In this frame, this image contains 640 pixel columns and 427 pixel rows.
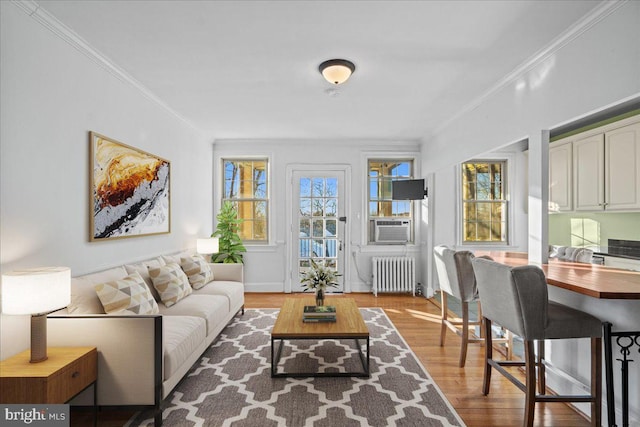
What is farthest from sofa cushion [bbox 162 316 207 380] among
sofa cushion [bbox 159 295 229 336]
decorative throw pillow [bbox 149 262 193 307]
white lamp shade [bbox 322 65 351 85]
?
white lamp shade [bbox 322 65 351 85]

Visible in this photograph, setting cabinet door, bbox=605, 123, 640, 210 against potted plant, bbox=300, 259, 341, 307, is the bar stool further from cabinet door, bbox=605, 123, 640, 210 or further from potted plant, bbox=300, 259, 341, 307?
cabinet door, bbox=605, 123, 640, 210

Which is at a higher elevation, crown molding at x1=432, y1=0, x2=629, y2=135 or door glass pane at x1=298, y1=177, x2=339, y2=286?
crown molding at x1=432, y1=0, x2=629, y2=135

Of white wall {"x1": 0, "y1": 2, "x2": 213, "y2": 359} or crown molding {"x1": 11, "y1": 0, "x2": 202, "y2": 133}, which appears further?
crown molding {"x1": 11, "y1": 0, "x2": 202, "y2": 133}

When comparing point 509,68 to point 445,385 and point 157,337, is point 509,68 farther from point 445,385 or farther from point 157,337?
point 157,337

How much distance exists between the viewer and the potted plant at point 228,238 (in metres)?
5.32

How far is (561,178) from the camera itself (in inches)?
184

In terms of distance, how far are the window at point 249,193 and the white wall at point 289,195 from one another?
0.53ft

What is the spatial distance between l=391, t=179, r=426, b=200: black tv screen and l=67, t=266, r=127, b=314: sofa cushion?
4.34 metres

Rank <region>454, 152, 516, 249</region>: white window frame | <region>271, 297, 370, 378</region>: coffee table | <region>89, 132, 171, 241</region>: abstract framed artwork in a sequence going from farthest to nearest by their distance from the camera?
1. <region>454, 152, 516, 249</region>: white window frame
2. <region>89, 132, 171, 241</region>: abstract framed artwork
3. <region>271, 297, 370, 378</region>: coffee table

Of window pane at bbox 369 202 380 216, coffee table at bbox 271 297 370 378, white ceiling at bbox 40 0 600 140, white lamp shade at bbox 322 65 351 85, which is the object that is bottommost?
coffee table at bbox 271 297 370 378

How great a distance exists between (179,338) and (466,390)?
7.23ft

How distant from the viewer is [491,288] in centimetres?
236

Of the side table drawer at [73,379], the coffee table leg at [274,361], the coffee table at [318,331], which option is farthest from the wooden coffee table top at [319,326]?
the side table drawer at [73,379]

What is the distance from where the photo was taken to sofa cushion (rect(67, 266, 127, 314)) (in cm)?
236
